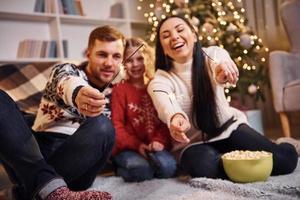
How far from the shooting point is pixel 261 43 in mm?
530

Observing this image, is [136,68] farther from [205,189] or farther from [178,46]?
[205,189]

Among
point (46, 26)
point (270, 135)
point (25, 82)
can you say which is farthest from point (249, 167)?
point (46, 26)

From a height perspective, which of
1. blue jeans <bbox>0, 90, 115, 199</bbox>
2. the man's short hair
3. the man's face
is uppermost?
the man's short hair

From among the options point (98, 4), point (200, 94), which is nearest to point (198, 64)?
point (200, 94)

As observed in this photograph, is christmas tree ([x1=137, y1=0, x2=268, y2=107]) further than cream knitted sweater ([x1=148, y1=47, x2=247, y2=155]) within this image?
No

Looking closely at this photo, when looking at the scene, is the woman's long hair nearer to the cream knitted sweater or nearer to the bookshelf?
the cream knitted sweater

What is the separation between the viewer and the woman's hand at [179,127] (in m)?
0.63

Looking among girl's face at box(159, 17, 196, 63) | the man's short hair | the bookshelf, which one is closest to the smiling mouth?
girl's face at box(159, 17, 196, 63)

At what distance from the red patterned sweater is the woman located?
94 mm

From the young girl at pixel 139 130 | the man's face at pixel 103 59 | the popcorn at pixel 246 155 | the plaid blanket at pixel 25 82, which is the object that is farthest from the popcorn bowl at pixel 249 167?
the plaid blanket at pixel 25 82

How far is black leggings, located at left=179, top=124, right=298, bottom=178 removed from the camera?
79 centimetres

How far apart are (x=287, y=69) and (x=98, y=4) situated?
0.90 m

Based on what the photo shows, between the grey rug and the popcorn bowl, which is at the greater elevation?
the popcorn bowl

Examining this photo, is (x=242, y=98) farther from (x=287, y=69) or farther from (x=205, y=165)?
(x=205, y=165)
